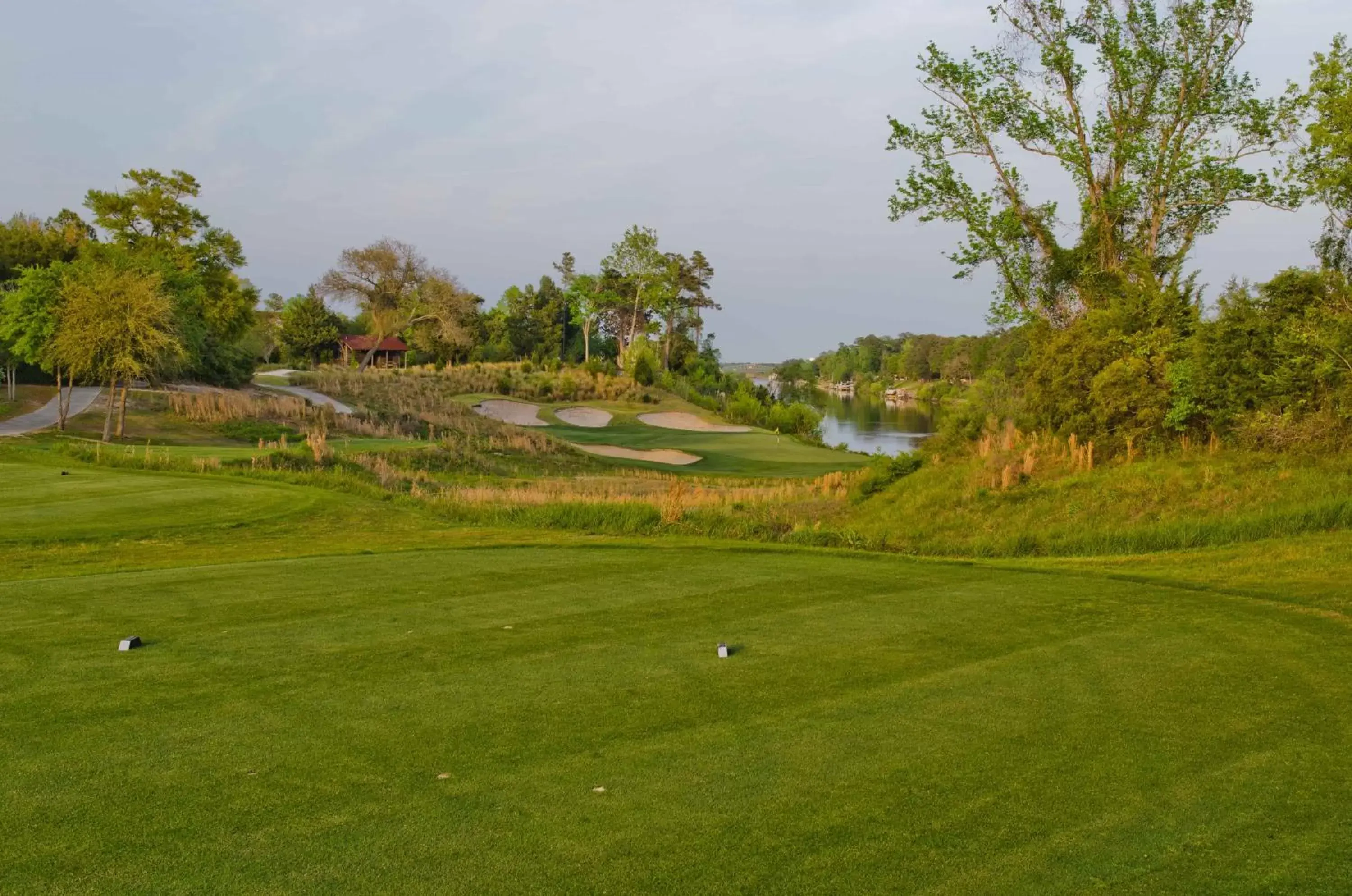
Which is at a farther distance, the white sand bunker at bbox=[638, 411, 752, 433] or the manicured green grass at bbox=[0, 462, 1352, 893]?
the white sand bunker at bbox=[638, 411, 752, 433]

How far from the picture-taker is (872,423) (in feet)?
303

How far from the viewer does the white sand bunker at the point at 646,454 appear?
148ft

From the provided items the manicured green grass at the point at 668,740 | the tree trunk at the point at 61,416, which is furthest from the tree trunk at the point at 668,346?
the manicured green grass at the point at 668,740

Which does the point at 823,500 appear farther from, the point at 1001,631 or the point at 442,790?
the point at 442,790

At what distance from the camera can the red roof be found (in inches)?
3408

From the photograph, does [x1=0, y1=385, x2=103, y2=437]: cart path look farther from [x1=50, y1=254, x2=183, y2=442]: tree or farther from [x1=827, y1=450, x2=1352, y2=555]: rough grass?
[x1=827, y1=450, x2=1352, y2=555]: rough grass

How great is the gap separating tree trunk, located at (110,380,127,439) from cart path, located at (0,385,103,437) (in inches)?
72.3

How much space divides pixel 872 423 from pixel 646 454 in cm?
4972

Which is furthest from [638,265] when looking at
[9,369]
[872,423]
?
[9,369]

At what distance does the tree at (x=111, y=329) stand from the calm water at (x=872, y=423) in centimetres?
3014

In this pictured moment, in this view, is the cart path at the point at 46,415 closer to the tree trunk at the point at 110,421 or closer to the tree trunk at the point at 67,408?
the tree trunk at the point at 67,408

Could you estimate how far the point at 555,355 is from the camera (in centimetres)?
9031

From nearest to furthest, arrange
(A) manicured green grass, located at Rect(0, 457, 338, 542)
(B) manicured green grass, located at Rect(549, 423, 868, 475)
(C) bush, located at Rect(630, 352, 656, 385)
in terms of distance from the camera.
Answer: (A) manicured green grass, located at Rect(0, 457, 338, 542)
(B) manicured green grass, located at Rect(549, 423, 868, 475)
(C) bush, located at Rect(630, 352, 656, 385)

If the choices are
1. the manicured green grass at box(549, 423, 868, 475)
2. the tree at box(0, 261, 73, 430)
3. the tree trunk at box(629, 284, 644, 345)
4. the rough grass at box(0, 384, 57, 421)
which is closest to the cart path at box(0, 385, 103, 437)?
the rough grass at box(0, 384, 57, 421)
